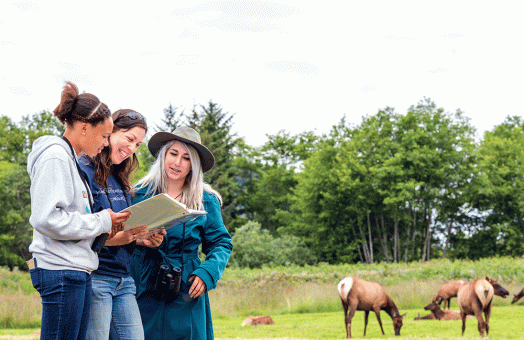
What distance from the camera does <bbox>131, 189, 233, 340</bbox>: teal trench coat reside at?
3434 millimetres

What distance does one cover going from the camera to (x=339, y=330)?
491 inches

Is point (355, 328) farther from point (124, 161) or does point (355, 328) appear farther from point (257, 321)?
point (124, 161)

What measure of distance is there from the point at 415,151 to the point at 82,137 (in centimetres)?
4257

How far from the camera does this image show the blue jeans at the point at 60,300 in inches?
92.8

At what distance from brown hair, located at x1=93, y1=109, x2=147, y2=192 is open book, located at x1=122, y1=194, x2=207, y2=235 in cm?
41

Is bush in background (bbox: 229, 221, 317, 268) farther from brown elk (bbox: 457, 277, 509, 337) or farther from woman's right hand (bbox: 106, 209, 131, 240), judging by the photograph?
woman's right hand (bbox: 106, 209, 131, 240)

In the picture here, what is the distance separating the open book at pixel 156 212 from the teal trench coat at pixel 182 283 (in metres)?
0.56

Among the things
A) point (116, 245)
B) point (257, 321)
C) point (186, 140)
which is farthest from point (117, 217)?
point (257, 321)

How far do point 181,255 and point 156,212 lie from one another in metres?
0.73

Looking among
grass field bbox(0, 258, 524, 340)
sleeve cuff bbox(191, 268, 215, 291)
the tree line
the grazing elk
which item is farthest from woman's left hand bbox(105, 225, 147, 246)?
the tree line

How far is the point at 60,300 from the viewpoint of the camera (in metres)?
2.36

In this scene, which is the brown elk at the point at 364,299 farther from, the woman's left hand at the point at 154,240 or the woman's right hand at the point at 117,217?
the woman's right hand at the point at 117,217

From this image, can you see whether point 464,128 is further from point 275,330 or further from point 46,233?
point 46,233

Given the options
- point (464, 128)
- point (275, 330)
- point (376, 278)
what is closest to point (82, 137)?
point (275, 330)
